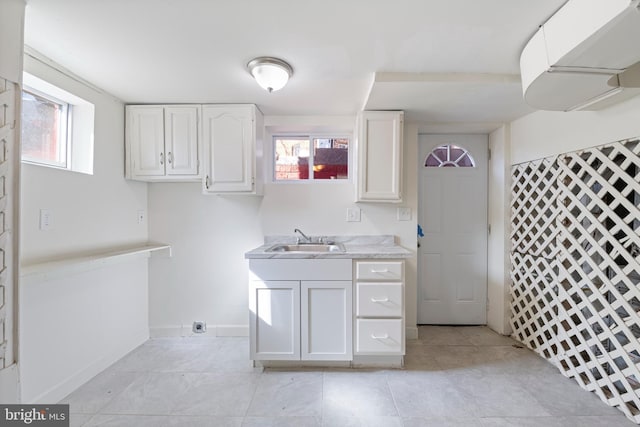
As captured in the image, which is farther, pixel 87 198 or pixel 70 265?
pixel 87 198

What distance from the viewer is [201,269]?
262cm

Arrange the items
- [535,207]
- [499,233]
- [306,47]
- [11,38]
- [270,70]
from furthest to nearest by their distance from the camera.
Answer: [499,233] < [535,207] < [270,70] < [306,47] < [11,38]

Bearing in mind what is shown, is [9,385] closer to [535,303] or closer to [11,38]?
[11,38]

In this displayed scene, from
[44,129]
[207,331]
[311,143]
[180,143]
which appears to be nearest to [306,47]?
[311,143]

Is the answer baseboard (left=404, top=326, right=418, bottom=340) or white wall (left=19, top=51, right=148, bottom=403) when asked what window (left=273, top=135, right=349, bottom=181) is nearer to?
white wall (left=19, top=51, right=148, bottom=403)

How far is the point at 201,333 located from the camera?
2.59 m

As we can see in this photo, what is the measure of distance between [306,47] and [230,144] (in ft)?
3.54

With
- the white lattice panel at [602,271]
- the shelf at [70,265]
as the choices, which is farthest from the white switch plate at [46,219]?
the white lattice panel at [602,271]

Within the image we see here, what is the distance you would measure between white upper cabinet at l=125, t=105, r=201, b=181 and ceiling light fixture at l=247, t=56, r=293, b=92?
2.96 feet

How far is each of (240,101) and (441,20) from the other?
5.09 ft

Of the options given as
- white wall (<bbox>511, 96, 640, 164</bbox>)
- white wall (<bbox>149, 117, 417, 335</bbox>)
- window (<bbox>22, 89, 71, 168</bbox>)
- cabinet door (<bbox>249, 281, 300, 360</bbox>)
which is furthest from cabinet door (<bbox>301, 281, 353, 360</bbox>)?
window (<bbox>22, 89, 71, 168</bbox>)

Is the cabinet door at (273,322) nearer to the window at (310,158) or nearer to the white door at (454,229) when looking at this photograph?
Answer: the window at (310,158)

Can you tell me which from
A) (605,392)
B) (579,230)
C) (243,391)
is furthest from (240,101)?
(605,392)

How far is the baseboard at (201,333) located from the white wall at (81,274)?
0.13 metres
